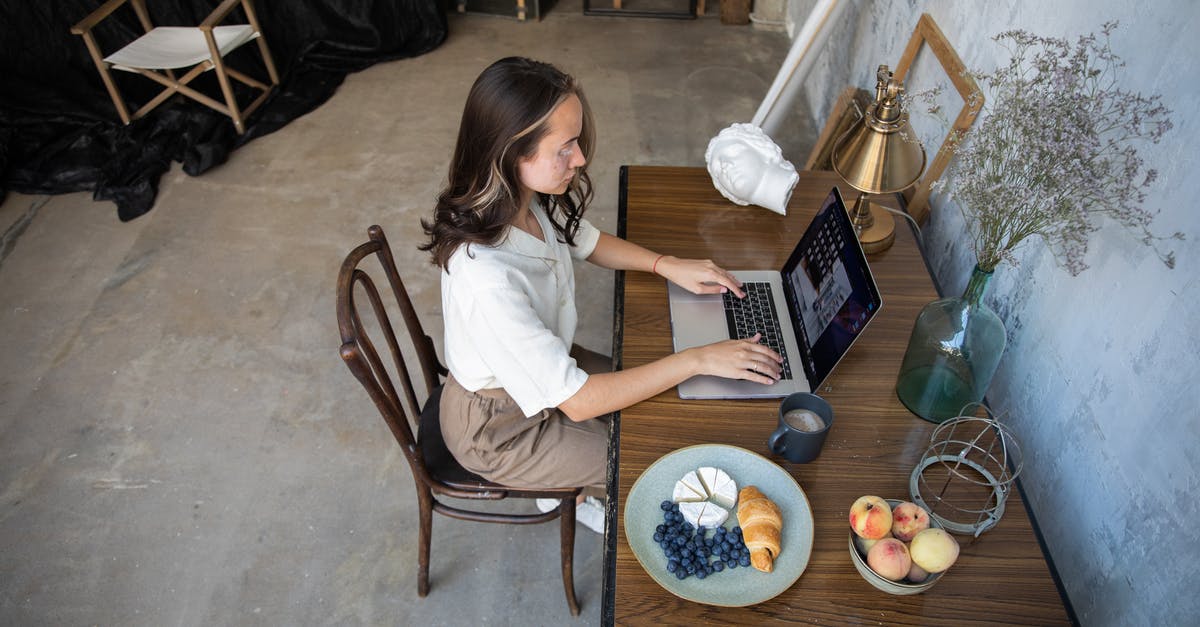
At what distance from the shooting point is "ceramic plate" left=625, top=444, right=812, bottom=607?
101cm

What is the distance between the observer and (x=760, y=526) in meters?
1.04

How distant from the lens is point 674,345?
1.36m

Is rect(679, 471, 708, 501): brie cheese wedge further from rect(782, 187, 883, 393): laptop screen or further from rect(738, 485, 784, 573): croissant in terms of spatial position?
rect(782, 187, 883, 393): laptop screen

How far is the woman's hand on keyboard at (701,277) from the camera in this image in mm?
1439

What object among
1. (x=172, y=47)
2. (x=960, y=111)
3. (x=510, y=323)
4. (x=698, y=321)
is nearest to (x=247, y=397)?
(x=510, y=323)

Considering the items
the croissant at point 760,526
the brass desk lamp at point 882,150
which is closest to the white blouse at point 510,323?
the croissant at point 760,526

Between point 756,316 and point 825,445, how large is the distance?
32 centimetres

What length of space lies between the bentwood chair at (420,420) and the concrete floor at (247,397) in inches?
10.1

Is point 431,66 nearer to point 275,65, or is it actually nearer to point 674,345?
point 275,65

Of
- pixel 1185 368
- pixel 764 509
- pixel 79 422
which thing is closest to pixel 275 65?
pixel 79 422

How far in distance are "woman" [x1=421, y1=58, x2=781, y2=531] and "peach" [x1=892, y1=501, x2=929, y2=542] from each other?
0.32 m

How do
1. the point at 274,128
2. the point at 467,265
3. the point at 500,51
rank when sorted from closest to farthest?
the point at 467,265 < the point at 274,128 < the point at 500,51

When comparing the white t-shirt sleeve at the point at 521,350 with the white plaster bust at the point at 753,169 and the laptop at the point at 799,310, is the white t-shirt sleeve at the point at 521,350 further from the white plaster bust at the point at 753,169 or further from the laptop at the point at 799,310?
the white plaster bust at the point at 753,169

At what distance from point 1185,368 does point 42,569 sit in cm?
250
